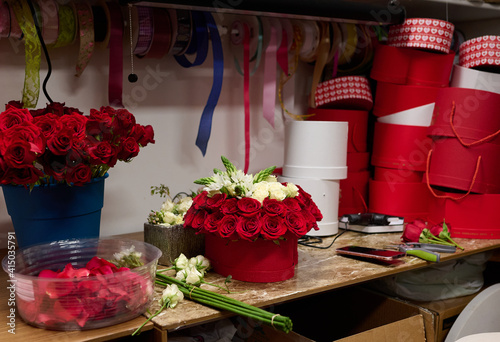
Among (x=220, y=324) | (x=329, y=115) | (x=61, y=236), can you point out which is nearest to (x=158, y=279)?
(x=61, y=236)

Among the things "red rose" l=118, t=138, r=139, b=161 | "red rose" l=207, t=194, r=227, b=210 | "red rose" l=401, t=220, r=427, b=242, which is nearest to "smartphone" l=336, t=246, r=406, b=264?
"red rose" l=401, t=220, r=427, b=242

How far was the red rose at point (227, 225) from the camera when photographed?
1320 millimetres

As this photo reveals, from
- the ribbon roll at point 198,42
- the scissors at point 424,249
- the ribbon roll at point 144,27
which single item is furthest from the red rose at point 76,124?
the scissors at point 424,249

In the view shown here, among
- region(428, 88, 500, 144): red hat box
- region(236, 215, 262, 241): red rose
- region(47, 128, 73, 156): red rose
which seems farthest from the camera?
region(428, 88, 500, 144): red hat box

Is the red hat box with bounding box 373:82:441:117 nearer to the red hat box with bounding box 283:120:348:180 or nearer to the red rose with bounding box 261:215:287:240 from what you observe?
the red hat box with bounding box 283:120:348:180

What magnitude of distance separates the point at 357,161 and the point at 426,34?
52cm

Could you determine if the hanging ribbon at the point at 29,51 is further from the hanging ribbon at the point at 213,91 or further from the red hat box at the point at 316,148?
the red hat box at the point at 316,148

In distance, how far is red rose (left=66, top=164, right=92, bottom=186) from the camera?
1242 millimetres

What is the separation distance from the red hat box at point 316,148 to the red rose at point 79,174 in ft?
2.48

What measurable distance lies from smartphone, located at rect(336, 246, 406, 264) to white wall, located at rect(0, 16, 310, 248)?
575mm

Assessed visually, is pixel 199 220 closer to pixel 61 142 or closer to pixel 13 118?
pixel 61 142

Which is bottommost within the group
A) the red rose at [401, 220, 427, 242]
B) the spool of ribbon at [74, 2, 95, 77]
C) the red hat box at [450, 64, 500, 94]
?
the red rose at [401, 220, 427, 242]

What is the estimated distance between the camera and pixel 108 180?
179cm

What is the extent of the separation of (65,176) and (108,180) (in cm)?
54
